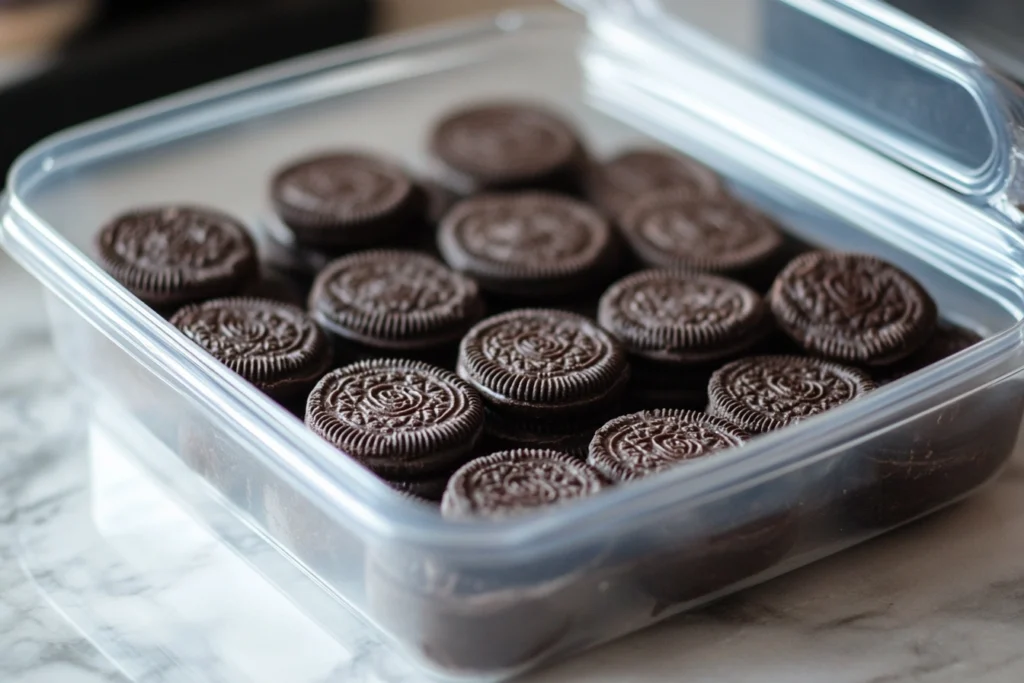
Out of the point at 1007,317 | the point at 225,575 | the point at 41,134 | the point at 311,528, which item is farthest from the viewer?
the point at 41,134

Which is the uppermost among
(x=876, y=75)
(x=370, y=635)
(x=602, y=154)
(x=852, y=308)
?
(x=876, y=75)

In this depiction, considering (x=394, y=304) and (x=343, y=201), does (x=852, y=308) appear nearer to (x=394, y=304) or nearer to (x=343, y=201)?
(x=394, y=304)

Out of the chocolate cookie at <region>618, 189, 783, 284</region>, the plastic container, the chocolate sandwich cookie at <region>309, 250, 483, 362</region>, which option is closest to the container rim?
the plastic container

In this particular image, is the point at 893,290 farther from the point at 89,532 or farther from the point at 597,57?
the point at 89,532

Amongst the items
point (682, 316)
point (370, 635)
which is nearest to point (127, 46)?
point (682, 316)

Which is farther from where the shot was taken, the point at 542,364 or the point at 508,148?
the point at 508,148

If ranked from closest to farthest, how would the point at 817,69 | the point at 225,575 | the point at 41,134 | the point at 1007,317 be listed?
the point at 225,575 < the point at 1007,317 < the point at 817,69 < the point at 41,134

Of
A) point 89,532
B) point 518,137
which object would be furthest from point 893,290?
point 89,532
